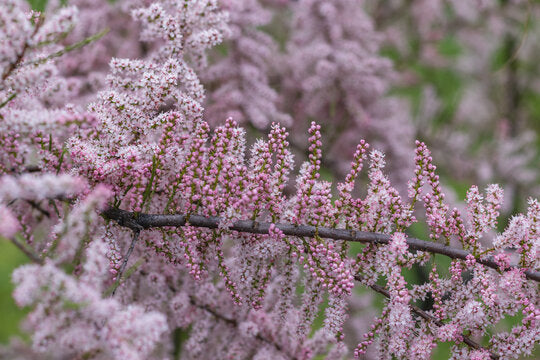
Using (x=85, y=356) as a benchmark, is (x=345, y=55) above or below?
above

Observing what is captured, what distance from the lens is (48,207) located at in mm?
1955

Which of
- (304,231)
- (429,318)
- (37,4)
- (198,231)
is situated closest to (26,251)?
(198,231)

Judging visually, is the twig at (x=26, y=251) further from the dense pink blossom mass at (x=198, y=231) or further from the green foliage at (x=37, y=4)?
the green foliage at (x=37, y=4)

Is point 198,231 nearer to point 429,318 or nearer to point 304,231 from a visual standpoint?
point 304,231

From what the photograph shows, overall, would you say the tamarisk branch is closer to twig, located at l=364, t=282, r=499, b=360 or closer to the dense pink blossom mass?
the dense pink blossom mass

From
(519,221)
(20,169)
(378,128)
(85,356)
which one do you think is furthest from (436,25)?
(85,356)

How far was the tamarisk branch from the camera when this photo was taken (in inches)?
59.4

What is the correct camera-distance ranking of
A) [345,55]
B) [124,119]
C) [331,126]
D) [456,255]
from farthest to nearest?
[331,126], [345,55], [124,119], [456,255]

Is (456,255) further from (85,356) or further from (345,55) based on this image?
(345,55)

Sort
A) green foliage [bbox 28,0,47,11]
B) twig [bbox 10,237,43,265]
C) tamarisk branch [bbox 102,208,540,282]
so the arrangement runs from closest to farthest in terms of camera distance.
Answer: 1. twig [bbox 10,237,43,265]
2. tamarisk branch [bbox 102,208,540,282]
3. green foliage [bbox 28,0,47,11]

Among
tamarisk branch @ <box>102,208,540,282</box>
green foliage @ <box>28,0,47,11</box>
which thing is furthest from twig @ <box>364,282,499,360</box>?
green foliage @ <box>28,0,47,11</box>

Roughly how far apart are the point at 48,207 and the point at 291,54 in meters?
2.17

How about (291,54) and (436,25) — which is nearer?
(291,54)

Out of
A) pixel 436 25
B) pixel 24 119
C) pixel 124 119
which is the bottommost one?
pixel 24 119
